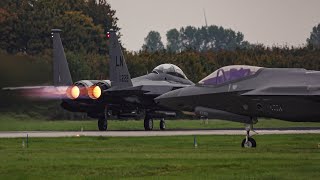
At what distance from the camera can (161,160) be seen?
25781 mm

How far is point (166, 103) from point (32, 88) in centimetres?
1691

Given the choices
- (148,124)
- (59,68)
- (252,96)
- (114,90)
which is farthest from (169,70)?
(252,96)

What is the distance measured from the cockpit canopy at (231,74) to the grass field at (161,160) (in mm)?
2174

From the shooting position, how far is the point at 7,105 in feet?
155

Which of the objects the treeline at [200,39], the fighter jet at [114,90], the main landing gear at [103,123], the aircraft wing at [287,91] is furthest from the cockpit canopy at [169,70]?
the treeline at [200,39]

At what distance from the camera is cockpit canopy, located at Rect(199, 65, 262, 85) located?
32.7 metres

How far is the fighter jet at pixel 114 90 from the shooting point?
50.3 meters

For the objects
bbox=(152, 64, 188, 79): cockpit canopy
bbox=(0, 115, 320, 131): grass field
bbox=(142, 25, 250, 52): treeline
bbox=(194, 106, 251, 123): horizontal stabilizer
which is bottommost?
bbox=(0, 115, 320, 131): grass field

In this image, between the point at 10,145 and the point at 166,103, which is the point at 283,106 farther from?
the point at 10,145

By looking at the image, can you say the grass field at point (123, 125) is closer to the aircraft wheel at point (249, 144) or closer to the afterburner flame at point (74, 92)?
the afterburner flame at point (74, 92)

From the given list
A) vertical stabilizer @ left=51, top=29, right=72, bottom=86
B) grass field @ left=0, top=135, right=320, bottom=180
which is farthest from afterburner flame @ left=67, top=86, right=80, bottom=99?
grass field @ left=0, top=135, right=320, bottom=180

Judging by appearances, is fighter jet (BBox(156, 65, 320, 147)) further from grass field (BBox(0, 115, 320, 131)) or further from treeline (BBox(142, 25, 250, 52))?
treeline (BBox(142, 25, 250, 52))

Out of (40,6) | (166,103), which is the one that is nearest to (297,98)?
(166,103)

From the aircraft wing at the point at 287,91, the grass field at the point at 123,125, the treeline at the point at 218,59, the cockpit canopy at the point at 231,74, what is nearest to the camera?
the aircraft wing at the point at 287,91
